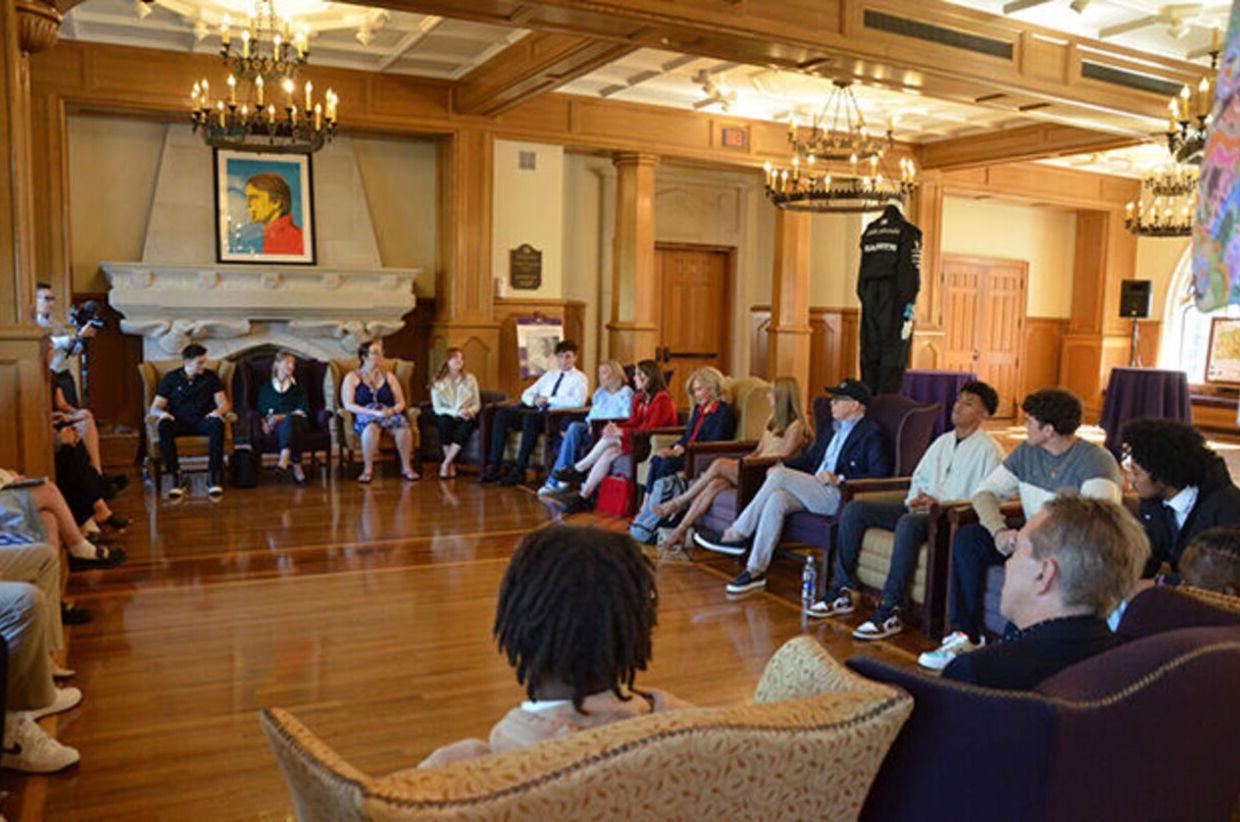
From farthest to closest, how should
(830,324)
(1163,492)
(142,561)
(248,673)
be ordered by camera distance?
1. (830,324)
2. (142,561)
3. (248,673)
4. (1163,492)

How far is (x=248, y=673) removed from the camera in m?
3.81

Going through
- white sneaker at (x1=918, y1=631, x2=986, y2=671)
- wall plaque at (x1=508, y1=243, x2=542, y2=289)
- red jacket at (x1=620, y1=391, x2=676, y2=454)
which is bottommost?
white sneaker at (x1=918, y1=631, x2=986, y2=671)

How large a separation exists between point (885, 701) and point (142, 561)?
5006mm

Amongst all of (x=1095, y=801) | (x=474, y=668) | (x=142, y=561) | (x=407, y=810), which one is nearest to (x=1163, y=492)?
(x=1095, y=801)

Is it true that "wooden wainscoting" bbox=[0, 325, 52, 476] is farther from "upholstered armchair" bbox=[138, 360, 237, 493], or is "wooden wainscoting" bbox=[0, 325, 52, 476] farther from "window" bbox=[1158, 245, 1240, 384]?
"window" bbox=[1158, 245, 1240, 384]

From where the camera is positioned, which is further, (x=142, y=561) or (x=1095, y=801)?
(x=142, y=561)

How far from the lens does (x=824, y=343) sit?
1227cm

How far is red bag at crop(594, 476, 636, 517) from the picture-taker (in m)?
6.71

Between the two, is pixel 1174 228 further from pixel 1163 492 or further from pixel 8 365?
pixel 8 365

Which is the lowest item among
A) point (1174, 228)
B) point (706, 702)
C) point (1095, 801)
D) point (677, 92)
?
point (706, 702)

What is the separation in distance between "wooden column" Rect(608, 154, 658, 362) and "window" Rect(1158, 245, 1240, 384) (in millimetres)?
8282

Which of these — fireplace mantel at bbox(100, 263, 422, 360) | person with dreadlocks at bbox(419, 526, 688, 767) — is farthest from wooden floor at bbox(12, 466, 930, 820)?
fireplace mantel at bbox(100, 263, 422, 360)

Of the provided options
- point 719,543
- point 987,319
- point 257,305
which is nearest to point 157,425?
point 257,305

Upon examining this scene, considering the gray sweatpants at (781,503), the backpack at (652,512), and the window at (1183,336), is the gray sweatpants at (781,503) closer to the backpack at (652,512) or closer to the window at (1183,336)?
the backpack at (652,512)
